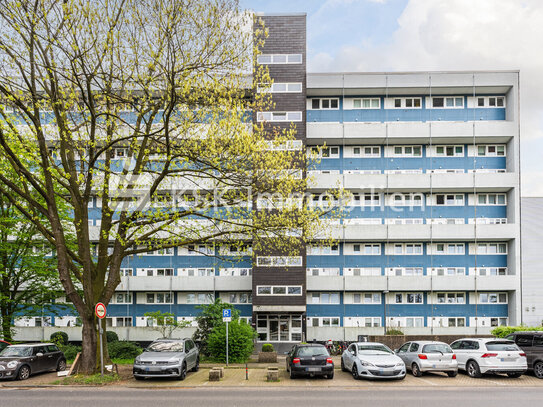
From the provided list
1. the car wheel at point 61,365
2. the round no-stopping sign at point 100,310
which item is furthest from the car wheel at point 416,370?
the car wheel at point 61,365

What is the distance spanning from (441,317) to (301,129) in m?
20.1

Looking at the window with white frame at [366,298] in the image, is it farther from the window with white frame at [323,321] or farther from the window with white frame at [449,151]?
the window with white frame at [449,151]

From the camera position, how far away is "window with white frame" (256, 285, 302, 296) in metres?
38.9

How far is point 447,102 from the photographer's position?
1732 inches

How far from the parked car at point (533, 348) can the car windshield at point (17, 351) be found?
1999cm

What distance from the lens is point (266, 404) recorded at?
13.3m

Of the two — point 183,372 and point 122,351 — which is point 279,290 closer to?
point 122,351

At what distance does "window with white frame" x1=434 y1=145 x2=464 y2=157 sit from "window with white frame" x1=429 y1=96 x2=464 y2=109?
3.57 meters

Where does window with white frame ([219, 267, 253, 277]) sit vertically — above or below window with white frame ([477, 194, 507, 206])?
below

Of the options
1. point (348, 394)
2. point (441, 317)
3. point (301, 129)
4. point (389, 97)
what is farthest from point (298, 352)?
point (389, 97)

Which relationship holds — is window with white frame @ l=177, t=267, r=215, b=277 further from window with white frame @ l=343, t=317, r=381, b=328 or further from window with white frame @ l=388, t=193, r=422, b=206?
window with white frame @ l=388, t=193, r=422, b=206

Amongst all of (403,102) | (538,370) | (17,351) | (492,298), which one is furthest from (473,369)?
(403,102)

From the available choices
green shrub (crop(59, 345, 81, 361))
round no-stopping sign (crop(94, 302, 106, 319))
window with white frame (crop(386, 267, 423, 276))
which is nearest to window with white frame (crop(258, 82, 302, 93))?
window with white frame (crop(386, 267, 423, 276))

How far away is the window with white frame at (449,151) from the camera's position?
4359 cm
